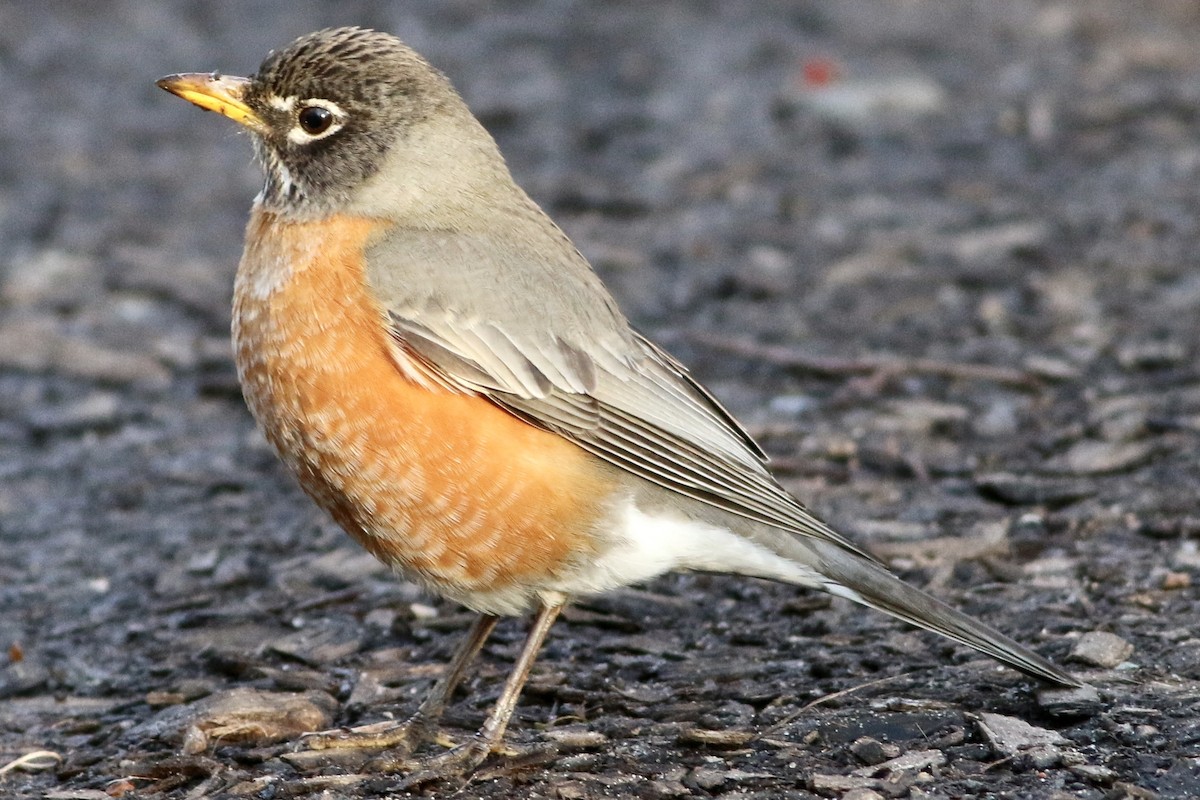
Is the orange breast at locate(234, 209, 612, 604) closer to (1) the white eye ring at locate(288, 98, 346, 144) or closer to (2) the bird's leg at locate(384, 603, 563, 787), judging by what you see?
(2) the bird's leg at locate(384, 603, 563, 787)

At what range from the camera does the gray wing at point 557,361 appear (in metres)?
5.55

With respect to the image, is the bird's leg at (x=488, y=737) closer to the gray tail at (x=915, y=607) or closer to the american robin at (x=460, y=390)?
the american robin at (x=460, y=390)

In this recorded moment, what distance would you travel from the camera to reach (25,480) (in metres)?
8.05

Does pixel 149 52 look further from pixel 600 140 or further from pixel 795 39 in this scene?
pixel 795 39

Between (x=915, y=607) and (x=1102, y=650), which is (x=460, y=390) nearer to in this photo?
(x=915, y=607)

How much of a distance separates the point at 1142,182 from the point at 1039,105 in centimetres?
152

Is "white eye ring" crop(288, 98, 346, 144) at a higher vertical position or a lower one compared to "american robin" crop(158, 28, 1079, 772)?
higher

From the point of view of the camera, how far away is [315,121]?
603 cm

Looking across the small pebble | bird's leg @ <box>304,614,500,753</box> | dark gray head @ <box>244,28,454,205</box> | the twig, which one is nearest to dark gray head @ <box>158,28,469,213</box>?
dark gray head @ <box>244,28,454,205</box>

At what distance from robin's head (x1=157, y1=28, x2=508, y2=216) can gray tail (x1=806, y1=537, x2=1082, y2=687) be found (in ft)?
6.57

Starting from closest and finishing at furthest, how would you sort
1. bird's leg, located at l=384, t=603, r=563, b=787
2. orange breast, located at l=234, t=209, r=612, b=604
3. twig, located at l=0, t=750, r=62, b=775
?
bird's leg, located at l=384, t=603, r=563, b=787 → orange breast, located at l=234, t=209, r=612, b=604 → twig, located at l=0, t=750, r=62, b=775

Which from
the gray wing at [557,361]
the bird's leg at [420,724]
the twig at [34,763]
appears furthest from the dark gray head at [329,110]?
the twig at [34,763]

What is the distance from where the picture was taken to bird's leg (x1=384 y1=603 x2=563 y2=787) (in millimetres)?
5223

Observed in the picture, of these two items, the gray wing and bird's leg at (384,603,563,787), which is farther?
the gray wing
